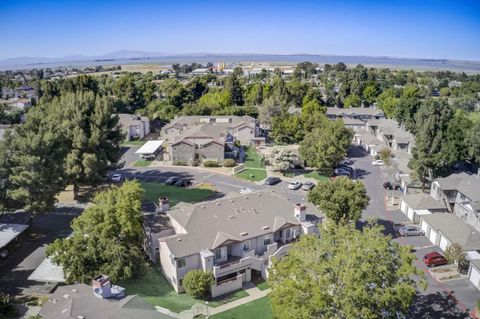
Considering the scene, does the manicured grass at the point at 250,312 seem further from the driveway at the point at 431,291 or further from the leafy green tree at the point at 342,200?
the leafy green tree at the point at 342,200

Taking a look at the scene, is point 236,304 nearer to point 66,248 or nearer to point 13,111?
point 66,248

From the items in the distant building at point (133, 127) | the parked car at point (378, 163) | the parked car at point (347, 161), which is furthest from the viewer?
the distant building at point (133, 127)

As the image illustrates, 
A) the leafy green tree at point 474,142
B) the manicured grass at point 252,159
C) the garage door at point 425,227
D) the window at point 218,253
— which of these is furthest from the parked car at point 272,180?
the leafy green tree at point 474,142

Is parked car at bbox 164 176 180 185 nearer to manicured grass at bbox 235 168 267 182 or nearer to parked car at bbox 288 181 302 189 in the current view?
manicured grass at bbox 235 168 267 182

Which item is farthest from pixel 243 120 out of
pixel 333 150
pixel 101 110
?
pixel 101 110

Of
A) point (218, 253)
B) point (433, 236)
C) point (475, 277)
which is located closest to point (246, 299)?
point (218, 253)

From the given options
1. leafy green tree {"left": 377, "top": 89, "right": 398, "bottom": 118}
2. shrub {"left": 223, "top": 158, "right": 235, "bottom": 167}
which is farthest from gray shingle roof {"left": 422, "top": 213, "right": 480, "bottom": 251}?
leafy green tree {"left": 377, "top": 89, "right": 398, "bottom": 118}
